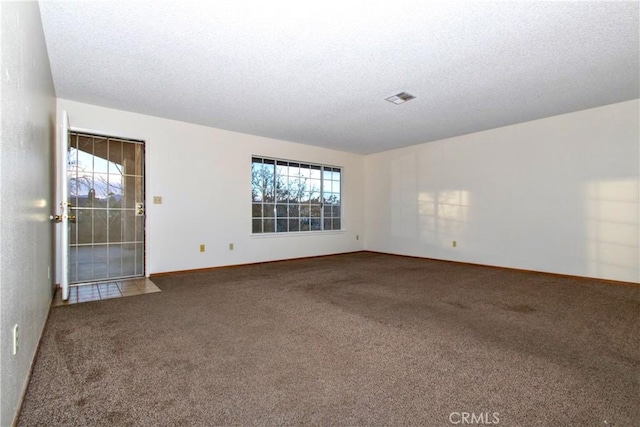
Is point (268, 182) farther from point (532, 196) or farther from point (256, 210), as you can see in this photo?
point (532, 196)

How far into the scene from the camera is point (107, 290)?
12.2 ft

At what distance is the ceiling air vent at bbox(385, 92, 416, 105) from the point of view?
369cm

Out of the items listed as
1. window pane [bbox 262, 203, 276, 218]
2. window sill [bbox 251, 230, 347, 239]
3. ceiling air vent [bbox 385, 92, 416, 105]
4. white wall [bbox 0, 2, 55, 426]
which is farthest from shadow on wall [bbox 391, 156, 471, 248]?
white wall [bbox 0, 2, 55, 426]

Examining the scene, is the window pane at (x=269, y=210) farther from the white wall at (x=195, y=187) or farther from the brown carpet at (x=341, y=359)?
the brown carpet at (x=341, y=359)

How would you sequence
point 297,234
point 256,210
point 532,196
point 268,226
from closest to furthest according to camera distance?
point 532,196 → point 256,210 → point 268,226 → point 297,234

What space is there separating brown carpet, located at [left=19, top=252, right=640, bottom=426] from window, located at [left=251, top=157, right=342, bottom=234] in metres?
2.52

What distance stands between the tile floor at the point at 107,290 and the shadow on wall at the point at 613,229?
19.3ft

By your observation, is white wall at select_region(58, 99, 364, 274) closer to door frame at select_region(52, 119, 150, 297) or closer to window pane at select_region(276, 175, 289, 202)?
door frame at select_region(52, 119, 150, 297)

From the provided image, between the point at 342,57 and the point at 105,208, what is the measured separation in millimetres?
3797

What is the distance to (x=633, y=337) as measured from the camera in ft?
7.61

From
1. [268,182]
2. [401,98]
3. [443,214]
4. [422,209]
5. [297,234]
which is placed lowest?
[297,234]

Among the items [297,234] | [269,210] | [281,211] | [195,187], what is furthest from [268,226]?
[195,187]

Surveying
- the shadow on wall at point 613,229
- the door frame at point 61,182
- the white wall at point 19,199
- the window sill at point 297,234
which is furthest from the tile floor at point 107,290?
the shadow on wall at point 613,229

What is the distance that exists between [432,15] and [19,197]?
2796 millimetres
